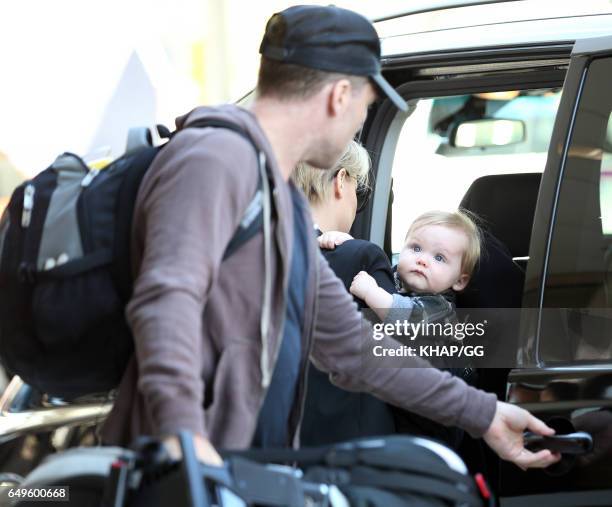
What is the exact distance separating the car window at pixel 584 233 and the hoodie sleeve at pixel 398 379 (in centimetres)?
41

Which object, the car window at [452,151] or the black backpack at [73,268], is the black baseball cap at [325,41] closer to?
the black backpack at [73,268]

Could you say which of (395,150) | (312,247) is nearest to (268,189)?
(312,247)

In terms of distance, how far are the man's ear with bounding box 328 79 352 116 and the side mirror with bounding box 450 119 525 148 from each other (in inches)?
86.4

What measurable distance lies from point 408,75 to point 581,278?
3.62 feet

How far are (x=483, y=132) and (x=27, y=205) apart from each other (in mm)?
2570

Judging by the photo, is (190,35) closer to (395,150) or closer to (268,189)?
(395,150)

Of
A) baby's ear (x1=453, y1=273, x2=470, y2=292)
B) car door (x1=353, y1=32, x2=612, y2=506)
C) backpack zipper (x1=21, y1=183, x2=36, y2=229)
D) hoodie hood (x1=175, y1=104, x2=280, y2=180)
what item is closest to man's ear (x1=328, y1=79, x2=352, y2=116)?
hoodie hood (x1=175, y1=104, x2=280, y2=180)

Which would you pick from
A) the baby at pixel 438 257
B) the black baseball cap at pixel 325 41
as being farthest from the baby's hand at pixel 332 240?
the black baseball cap at pixel 325 41

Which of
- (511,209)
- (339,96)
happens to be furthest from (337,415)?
(511,209)

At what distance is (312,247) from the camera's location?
7.22 feet

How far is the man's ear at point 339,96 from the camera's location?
6.91 ft

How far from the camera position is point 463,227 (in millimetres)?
3389

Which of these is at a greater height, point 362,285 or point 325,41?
point 325,41

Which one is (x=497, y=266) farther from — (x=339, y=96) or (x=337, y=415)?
(x=339, y=96)
